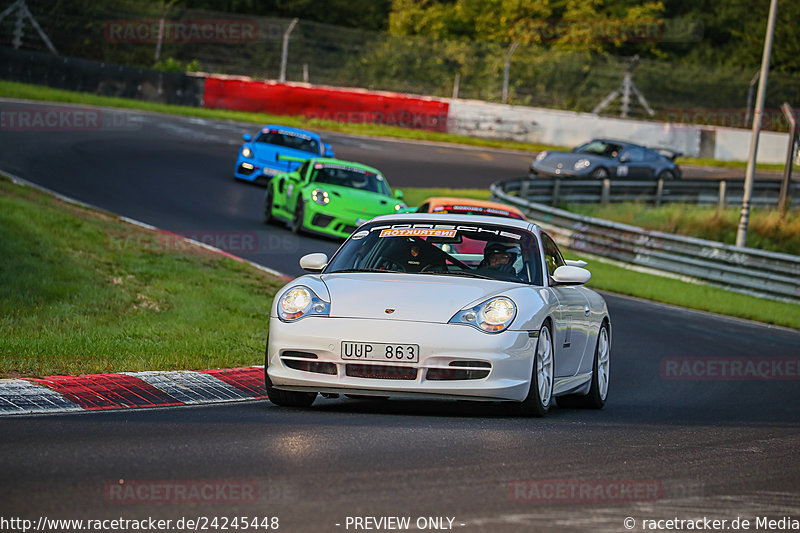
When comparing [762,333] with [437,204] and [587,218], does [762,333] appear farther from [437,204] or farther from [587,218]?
[587,218]

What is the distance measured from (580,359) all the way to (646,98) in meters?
37.0

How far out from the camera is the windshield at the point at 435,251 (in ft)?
28.6

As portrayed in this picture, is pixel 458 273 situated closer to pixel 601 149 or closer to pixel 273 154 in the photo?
pixel 273 154

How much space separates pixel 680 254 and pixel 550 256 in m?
14.8

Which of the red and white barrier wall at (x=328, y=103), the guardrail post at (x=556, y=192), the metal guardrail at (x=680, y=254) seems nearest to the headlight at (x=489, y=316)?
the metal guardrail at (x=680, y=254)

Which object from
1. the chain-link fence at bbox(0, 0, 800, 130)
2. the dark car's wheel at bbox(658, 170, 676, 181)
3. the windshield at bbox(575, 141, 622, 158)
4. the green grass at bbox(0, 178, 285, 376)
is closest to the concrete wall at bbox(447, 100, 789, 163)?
the chain-link fence at bbox(0, 0, 800, 130)

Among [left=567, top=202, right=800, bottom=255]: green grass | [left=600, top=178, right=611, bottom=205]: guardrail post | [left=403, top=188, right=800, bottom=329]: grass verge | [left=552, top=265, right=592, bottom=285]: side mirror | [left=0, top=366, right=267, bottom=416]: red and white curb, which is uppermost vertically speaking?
[left=552, top=265, right=592, bottom=285]: side mirror

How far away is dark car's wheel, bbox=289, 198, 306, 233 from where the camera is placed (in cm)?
2116

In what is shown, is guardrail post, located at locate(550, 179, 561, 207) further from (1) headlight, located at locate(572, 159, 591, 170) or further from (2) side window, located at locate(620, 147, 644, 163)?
(2) side window, located at locate(620, 147, 644, 163)

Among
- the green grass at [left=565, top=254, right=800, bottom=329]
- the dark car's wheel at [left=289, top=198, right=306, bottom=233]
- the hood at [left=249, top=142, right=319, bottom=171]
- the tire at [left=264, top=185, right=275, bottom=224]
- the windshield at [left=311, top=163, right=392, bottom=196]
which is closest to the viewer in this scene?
the green grass at [left=565, top=254, right=800, bottom=329]

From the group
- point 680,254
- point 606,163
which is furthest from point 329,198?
point 606,163

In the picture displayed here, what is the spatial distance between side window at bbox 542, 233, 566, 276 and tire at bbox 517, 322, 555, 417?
2.65 ft

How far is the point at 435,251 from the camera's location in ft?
29.1

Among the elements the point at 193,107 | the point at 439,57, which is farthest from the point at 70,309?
the point at 439,57
